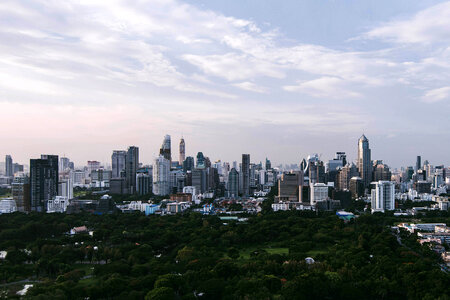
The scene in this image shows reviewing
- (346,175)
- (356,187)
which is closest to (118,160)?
(346,175)

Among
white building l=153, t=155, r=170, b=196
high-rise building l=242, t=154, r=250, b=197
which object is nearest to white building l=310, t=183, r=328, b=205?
high-rise building l=242, t=154, r=250, b=197

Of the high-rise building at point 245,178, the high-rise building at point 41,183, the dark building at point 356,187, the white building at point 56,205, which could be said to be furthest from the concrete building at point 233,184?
the high-rise building at point 41,183

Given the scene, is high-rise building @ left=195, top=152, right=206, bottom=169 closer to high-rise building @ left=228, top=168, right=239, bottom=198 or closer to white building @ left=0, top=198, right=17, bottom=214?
high-rise building @ left=228, top=168, right=239, bottom=198

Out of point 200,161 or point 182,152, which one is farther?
point 182,152

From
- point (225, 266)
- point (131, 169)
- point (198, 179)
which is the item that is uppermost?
point (131, 169)

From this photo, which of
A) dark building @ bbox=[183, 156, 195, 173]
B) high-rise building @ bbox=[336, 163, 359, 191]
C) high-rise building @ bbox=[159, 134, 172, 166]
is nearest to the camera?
high-rise building @ bbox=[336, 163, 359, 191]

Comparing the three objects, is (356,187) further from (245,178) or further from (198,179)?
(198,179)
